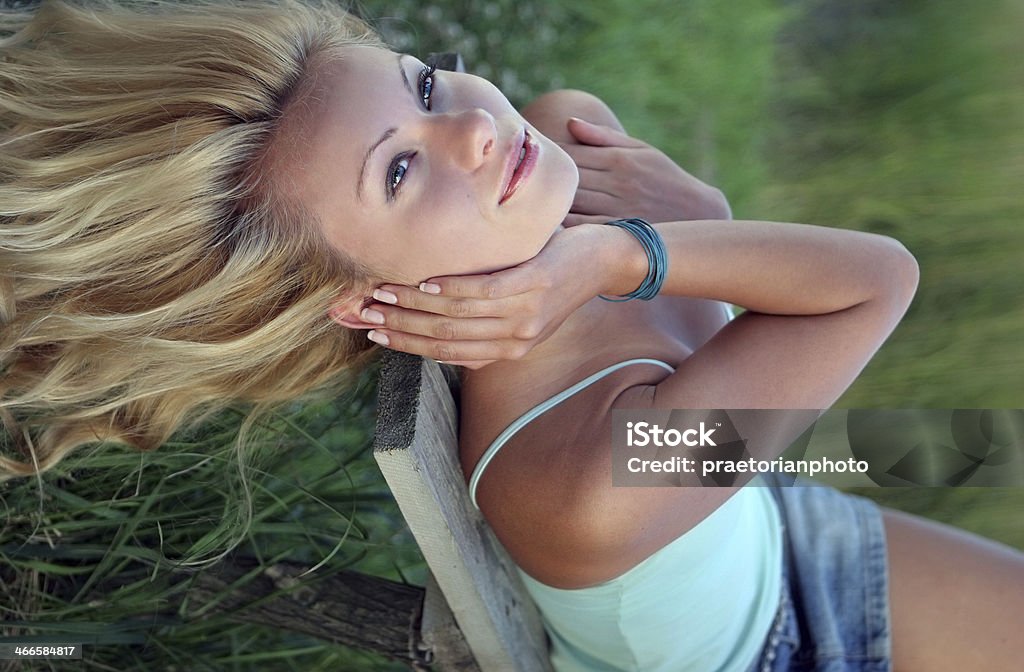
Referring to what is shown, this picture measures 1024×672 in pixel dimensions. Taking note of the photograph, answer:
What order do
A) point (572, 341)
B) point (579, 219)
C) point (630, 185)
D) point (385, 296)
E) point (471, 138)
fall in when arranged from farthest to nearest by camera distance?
point (630, 185) < point (579, 219) < point (572, 341) < point (385, 296) < point (471, 138)

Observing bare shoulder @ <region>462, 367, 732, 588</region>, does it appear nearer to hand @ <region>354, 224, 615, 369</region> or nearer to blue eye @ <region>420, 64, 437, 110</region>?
hand @ <region>354, 224, 615, 369</region>

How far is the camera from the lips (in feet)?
5.26

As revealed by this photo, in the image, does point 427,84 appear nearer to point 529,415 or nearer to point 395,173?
point 395,173

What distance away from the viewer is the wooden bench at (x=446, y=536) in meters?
1.53

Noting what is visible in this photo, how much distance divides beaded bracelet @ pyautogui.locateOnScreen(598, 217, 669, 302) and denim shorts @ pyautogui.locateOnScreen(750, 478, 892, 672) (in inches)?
31.3

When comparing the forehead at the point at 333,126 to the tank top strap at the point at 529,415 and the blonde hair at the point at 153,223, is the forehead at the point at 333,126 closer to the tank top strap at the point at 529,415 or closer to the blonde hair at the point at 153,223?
the blonde hair at the point at 153,223

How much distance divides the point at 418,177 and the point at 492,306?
26 centimetres

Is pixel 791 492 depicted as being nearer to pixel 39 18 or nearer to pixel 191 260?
pixel 191 260

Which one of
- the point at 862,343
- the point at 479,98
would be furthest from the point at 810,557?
the point at 479,98

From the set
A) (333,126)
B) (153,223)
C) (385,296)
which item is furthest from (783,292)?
(153,223)

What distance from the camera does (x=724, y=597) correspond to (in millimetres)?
1936

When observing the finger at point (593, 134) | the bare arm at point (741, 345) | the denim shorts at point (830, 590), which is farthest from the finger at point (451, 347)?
the denim shorts at point (830, 590)

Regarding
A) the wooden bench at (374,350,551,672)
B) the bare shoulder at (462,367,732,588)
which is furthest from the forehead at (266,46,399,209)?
the bare shoulder at (462,367,732,588)

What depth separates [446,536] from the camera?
162cm
